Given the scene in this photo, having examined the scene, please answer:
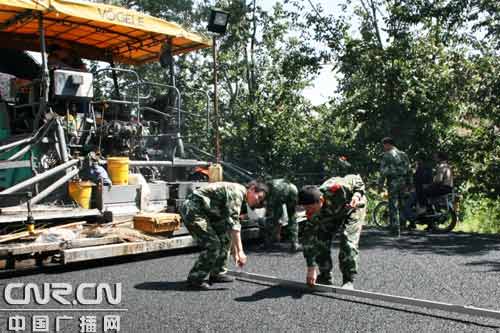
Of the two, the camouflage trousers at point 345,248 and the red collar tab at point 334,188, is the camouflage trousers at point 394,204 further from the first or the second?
→ the red collar tab at point 334,188

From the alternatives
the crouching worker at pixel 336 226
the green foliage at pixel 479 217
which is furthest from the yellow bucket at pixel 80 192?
the green foliage at pixel 479 217

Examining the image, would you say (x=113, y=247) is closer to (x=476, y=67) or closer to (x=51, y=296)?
(x=51, y=296)

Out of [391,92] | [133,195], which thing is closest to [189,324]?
[133,195]

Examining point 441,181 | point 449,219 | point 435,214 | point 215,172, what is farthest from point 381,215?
point 215,172

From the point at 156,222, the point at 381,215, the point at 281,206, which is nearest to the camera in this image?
the point at 156,222

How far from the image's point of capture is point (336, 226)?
533 centimetres

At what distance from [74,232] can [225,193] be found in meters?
2.20

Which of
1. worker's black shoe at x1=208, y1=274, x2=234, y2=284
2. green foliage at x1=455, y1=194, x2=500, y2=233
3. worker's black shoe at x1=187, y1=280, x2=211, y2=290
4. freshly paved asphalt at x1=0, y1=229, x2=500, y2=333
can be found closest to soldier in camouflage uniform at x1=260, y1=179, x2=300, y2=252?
freshly paved asphalt at x1=0, y1=229, x2=500, y2=333

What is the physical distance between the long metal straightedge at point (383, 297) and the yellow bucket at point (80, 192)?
7.77ft

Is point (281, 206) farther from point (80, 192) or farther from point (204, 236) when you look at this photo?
point (80, 192)

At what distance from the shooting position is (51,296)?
5070 millimetres

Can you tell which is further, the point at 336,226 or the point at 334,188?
the point at 336,226

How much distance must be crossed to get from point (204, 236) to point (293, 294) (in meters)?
1.04

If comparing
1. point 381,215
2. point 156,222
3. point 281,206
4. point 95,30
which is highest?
point 95,30
